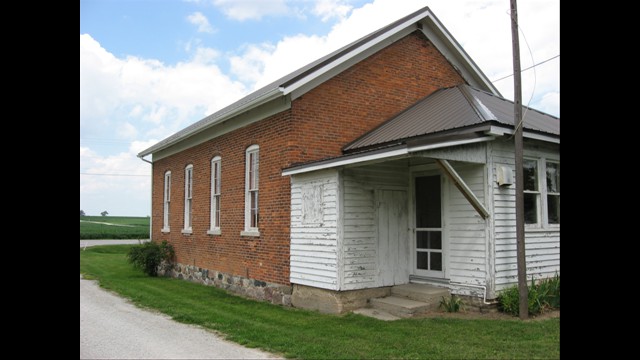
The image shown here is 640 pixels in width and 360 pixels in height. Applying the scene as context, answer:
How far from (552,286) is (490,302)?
1506 mm

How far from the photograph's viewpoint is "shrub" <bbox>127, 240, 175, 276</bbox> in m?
18.4

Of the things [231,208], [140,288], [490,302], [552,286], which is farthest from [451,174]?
[140,288]

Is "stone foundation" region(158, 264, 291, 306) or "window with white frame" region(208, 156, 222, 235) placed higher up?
"window with white frame" region(208, 156, 222, 235)

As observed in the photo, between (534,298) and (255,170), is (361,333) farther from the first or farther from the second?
(255,170)

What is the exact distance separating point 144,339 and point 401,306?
457 cm

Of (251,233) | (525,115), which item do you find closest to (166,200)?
(251,233)

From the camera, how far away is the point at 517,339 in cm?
748

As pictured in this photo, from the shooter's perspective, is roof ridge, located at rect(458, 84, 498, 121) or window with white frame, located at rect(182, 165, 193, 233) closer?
roof ridge, located at rect(458, 84, 498, 121)

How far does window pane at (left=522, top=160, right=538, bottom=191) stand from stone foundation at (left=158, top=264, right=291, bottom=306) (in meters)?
5.57

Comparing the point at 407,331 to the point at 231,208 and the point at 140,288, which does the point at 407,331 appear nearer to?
the point at 231,208

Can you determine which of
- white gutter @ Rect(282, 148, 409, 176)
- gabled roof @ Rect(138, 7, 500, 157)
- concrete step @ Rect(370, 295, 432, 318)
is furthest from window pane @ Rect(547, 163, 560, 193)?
gabled roof @ Rect(138, 7, 500, 157)

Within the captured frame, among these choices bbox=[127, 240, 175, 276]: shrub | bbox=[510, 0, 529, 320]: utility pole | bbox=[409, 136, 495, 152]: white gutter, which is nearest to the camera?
bbox=[409, 136, 495, 152]: white gutter

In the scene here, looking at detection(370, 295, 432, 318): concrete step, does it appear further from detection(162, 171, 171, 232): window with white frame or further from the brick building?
detection(162, 171, 171, 232): window with white frame

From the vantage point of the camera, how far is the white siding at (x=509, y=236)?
9.49 m
